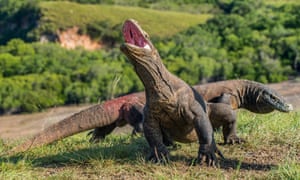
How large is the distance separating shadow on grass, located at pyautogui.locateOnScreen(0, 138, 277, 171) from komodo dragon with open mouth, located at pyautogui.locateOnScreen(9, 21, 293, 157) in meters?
0.60

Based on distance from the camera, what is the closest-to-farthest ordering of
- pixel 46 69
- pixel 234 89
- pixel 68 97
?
pixel 234 89
pixel 68 97
pixel 46 69

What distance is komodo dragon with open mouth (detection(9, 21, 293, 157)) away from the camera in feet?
17.7

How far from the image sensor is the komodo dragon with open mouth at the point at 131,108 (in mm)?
5394

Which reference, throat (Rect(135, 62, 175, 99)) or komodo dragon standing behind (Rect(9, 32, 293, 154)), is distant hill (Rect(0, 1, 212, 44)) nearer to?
komodo dragon standing behind (Rect(9, 32, 293, 154))

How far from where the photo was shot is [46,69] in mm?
33781

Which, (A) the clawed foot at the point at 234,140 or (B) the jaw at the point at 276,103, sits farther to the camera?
(B) the jaw at the point at 276,103

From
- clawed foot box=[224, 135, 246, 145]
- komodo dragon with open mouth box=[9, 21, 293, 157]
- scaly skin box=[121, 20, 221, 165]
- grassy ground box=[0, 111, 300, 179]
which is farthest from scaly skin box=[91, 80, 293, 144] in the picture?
scaly skin box=[121, 20, 221, 165]

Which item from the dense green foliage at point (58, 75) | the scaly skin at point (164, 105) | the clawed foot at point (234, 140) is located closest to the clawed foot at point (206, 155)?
the scaly skin at point (164, 105)

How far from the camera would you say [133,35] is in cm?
335

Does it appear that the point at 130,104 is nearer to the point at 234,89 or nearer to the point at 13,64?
the point at 234,89

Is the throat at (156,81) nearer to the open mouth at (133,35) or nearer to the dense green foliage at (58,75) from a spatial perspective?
the open mouth at (133,35)

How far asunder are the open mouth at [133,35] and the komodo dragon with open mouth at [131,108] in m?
1.28

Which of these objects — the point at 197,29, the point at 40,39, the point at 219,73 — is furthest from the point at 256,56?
the point at 40,39

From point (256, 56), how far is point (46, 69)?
13.0 m
